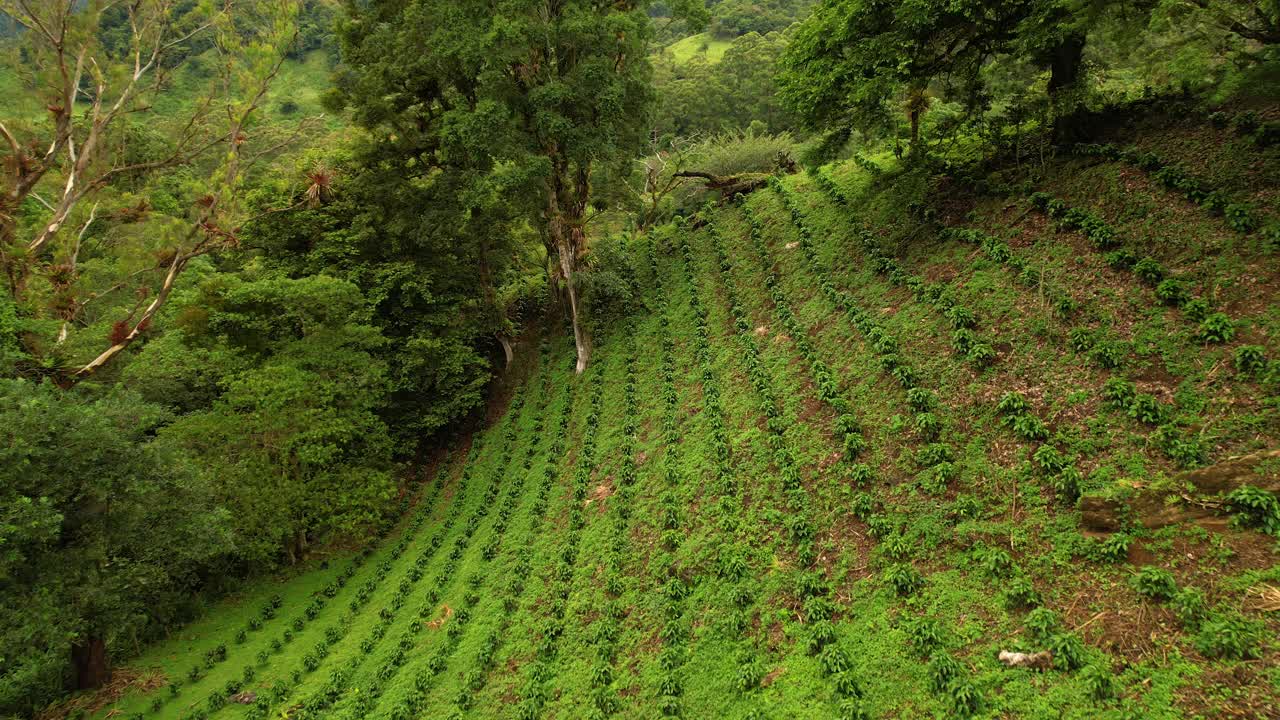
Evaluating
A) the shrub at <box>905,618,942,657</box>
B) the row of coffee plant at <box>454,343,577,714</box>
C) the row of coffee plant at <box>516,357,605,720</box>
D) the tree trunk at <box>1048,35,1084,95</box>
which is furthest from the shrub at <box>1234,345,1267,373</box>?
the row of coffee plant at <box>454,343,577,714</box>

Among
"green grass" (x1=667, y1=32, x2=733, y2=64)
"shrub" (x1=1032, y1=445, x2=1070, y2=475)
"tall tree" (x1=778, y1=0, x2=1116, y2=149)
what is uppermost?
"green grass" (x1=667, y1=32, x2=733, y2=64)

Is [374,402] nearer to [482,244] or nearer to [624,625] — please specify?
[482,244]

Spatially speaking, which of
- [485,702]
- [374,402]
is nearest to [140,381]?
[374,402]

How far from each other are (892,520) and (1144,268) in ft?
21.2

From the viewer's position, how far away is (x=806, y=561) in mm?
9727

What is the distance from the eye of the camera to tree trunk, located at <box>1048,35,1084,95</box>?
13416 millimetres

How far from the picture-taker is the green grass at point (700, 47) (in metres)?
86.8

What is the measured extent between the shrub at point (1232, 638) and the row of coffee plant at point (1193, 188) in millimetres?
6933

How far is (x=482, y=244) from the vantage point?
22.8 metres

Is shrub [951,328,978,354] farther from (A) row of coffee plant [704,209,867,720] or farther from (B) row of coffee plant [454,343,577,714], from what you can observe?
(B) row of coffee plant [454,343,577,714]

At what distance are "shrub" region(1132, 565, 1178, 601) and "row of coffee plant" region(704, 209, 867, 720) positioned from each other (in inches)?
139

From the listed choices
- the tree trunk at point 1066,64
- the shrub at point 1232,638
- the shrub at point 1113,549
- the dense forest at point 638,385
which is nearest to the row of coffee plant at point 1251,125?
the dense forest at point 638,385

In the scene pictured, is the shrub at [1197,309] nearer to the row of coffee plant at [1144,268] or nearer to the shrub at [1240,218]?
the row of coffee plant at [1144,268]

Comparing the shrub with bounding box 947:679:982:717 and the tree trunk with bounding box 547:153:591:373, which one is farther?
the tree trunk with bounding box 547:153:591:373
